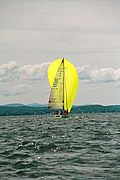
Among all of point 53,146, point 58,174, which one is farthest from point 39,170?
point 53,146

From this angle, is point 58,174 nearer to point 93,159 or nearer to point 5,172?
point 5,172

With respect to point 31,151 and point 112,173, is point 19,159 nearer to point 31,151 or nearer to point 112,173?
point 31,151

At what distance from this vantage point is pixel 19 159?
974 inches

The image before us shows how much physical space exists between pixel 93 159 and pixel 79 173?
4.03m

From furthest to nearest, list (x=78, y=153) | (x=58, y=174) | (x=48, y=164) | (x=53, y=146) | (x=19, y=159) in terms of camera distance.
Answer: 1. (x=53, y=146)
2. (x=78, y=153)
3. (x=19, y=159)
4. (x=48, y=164)
5. (x=58, y=174)

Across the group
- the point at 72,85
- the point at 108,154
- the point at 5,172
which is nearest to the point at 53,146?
the point at 108,154

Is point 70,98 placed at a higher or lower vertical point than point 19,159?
higher

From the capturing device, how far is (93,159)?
2388 cm

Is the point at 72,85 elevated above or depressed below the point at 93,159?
above

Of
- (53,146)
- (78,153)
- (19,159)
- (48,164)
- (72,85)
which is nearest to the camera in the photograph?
(48,164)

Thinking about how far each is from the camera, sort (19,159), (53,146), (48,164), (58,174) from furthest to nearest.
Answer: (53,146) < (19,159) < (48,164) < (58,174)

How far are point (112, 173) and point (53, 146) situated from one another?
37.2 ft

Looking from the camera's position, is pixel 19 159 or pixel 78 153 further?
pixel 78 153

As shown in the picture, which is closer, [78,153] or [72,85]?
[78,153]
